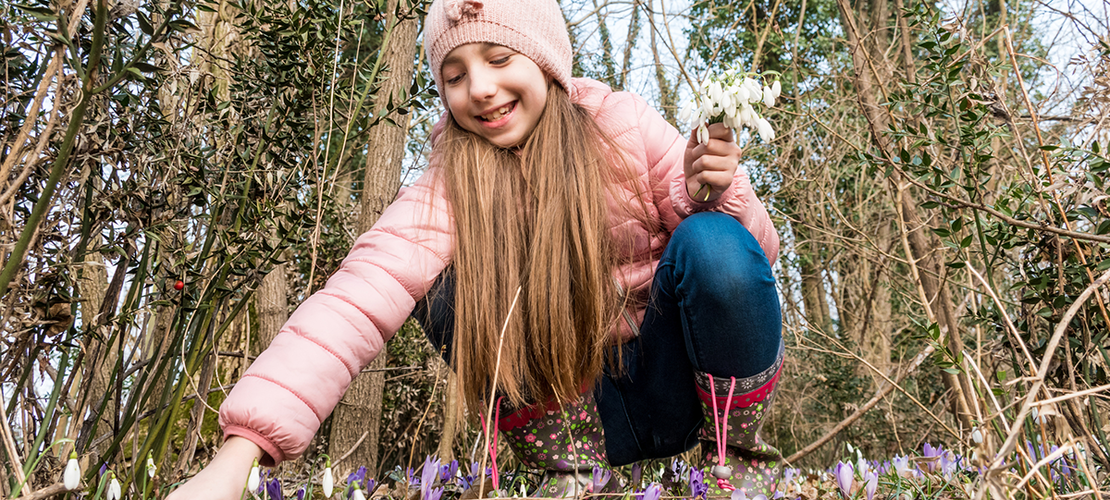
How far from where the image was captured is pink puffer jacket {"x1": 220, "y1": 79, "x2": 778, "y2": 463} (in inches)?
53.2

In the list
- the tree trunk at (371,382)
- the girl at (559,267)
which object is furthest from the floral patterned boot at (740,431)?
the tree trunk at (371,382)

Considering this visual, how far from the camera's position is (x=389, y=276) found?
1.62 metres

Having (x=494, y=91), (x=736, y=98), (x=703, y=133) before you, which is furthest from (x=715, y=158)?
(x=494, y=91)

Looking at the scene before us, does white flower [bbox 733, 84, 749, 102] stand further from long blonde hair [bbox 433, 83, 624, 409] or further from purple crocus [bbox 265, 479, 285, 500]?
purple crocus [bbox 265, 479, 285, 500]

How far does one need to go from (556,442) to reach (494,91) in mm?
893

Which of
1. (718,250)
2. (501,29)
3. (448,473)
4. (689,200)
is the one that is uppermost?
(501,29)

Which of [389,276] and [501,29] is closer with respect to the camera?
[389,276]

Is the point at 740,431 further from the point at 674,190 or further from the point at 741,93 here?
the point at 741,93

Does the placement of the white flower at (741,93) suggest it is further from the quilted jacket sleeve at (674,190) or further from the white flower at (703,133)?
the quilted jacket sleeve at (674,190)

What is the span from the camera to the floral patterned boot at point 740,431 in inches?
69.8

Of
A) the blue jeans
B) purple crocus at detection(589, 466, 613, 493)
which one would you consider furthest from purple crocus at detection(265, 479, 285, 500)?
purple crocus at detection(589, 466, 613, 493)

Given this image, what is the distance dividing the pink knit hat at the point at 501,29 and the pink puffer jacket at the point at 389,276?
8.3 inches

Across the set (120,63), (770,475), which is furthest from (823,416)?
(120,63)

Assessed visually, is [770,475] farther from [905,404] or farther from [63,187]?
[905,404]
